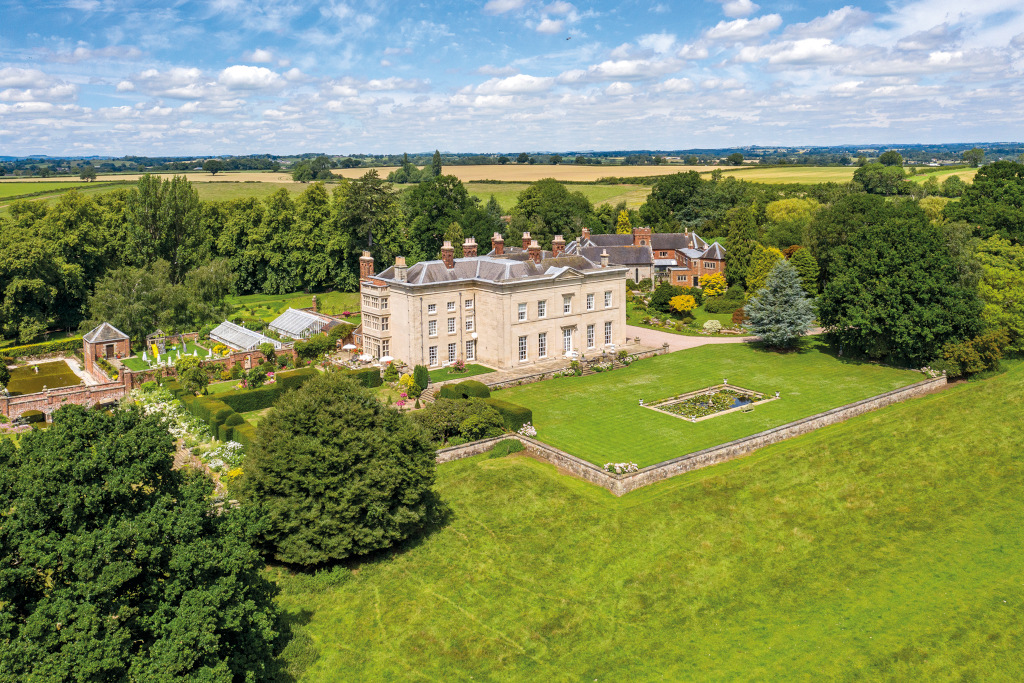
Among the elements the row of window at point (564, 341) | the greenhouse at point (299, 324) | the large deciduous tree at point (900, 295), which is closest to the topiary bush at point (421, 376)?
the row of window at point (564, 341)

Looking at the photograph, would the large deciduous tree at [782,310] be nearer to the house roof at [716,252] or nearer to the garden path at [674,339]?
the garden path at [674,339]

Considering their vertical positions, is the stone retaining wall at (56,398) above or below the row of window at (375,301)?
below

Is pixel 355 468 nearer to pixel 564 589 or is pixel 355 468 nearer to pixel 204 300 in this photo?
pixel 564 589

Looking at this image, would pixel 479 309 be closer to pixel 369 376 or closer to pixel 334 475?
pixel 369 376

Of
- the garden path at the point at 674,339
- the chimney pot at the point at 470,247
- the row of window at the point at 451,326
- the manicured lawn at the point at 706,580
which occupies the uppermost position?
the chimney pot at the point at 470,247

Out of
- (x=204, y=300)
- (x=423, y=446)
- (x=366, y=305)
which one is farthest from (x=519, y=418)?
(x=204, y=300)

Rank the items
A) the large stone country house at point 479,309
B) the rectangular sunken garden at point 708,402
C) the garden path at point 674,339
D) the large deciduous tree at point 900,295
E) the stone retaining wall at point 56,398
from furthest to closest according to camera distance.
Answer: the garden path at point 674,339 → the large stone country house at point 479,309 → the large deciduous tree at point 900,295 → the stone retaining wall at point 56,398 → the rectangular sunken garden at point 708,402

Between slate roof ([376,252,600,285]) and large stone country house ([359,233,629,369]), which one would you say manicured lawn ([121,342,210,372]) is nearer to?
large stone country house ([359,233,629,369])
